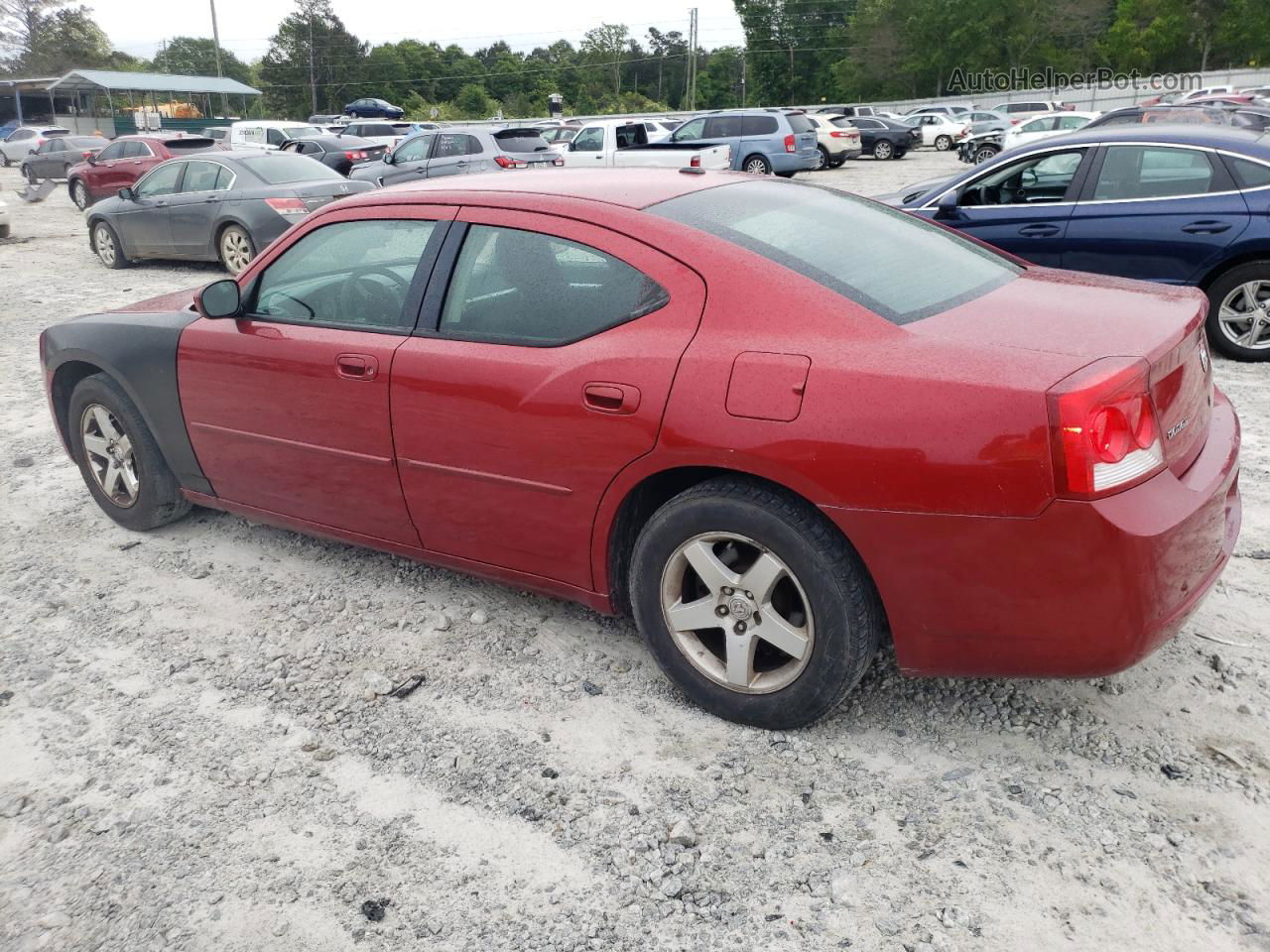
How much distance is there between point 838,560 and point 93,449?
3.74 m

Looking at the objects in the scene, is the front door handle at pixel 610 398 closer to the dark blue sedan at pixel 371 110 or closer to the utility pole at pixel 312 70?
the dark blue sedan at pixel 371 110

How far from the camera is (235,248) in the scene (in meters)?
12.4

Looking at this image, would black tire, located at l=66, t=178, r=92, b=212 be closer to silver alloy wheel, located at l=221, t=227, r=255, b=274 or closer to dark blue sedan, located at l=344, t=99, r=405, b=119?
silver alloy wheel, located at l=221, t=227, r=255, b=274

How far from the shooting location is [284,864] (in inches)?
105

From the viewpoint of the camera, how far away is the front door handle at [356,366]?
3617 millimetres

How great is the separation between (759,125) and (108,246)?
14.7 meters

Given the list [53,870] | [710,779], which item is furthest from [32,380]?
[710,779]

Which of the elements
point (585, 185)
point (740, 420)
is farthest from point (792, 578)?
point (585, 185)

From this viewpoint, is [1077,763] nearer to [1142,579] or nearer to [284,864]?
[1142,579]

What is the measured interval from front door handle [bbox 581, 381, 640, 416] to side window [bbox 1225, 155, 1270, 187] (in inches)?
220

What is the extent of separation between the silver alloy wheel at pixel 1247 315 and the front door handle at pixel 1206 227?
1.25ft

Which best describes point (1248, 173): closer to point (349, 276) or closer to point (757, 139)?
point (349, 276)

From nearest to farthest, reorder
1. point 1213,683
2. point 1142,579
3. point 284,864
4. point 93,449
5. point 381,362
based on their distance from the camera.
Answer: point 1142,579 → point 284,864 → point 1213,683 → point 381,362 → point 93,449

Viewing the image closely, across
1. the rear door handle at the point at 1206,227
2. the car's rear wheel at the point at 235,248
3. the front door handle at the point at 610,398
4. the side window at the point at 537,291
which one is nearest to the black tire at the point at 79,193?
the car's rear wheel at the point at 235,248
